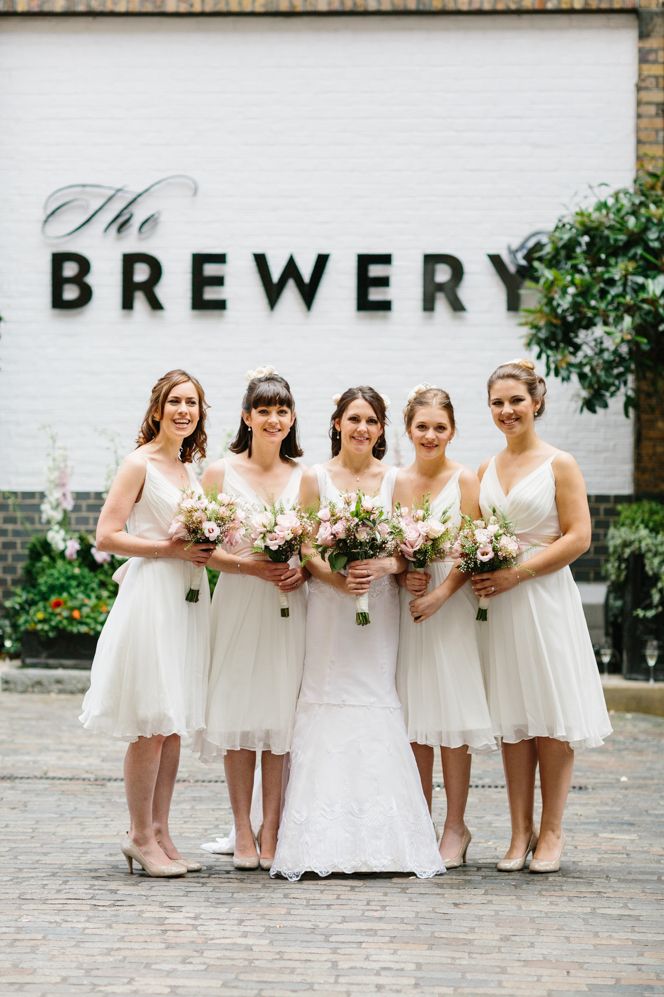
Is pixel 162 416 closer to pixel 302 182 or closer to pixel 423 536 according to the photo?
pixel 423 536

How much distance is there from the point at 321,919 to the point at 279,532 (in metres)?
1.52

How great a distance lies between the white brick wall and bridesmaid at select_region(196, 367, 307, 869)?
6067 millimetres

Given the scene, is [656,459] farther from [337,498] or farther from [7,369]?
[337,498]

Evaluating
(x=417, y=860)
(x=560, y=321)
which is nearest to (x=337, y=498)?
(x=417, y=860)

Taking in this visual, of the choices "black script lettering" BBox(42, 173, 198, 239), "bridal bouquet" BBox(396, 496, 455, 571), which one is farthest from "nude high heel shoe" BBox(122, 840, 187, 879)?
"black script lettering" BBox(42, 173, 198, 239)

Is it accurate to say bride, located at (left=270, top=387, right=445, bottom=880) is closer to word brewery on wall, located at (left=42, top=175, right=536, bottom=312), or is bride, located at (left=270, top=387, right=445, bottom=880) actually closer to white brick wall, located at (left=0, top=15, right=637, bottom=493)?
white brick wall, located at (left=0, top=15, right=637, bottom=493)

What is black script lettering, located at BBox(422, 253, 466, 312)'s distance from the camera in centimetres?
1202

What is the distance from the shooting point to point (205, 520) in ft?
18.1

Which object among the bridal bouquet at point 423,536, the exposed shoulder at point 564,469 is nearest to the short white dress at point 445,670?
the bridal bouquet at point 423,536

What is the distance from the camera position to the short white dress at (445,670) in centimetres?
581

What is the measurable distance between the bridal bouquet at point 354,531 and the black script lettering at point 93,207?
718cm

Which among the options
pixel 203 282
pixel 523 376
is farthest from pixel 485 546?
pixel 203 282

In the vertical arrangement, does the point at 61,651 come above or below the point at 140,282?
below

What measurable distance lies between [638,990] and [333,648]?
81.5 inches
